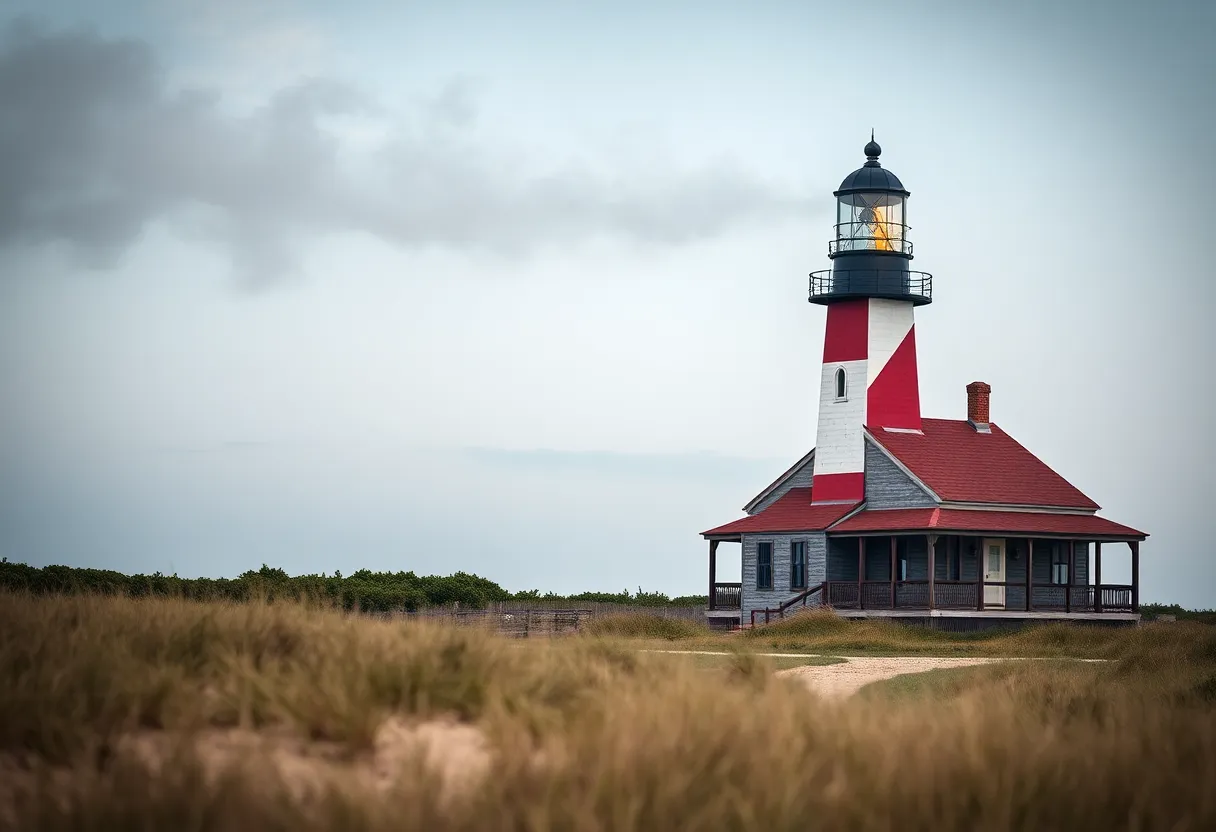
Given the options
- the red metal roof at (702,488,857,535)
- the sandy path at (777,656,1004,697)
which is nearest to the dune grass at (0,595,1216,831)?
the sandy path at (777,656,1004,697)

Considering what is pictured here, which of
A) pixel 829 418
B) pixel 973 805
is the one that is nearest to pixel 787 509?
pixel 829 418

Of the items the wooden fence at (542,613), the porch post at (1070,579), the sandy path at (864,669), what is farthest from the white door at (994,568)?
the sandy path at (864,669)

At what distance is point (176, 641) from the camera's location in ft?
33.1

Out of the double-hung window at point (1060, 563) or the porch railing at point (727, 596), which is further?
the porch railing at point (727, 596)

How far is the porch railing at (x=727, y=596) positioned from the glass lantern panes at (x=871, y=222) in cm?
1096

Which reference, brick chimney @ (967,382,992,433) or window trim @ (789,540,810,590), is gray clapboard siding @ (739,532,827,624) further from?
brick chimney @ (967,382,992,433)

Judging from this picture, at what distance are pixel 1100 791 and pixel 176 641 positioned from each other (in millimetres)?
5969

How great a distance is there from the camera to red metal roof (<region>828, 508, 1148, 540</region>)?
38438mm

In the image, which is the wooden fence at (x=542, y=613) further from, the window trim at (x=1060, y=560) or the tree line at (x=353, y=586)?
the window trim at (x=1060, y=560)

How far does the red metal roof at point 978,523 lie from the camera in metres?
38.4

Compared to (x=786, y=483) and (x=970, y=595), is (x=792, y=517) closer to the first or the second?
(x=786, y=483)

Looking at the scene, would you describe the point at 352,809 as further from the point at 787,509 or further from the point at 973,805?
the point at 787,509

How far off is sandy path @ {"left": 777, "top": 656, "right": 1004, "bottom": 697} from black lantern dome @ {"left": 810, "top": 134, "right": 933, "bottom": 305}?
14.0 meters

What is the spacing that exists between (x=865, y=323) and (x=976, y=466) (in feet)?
17.5
